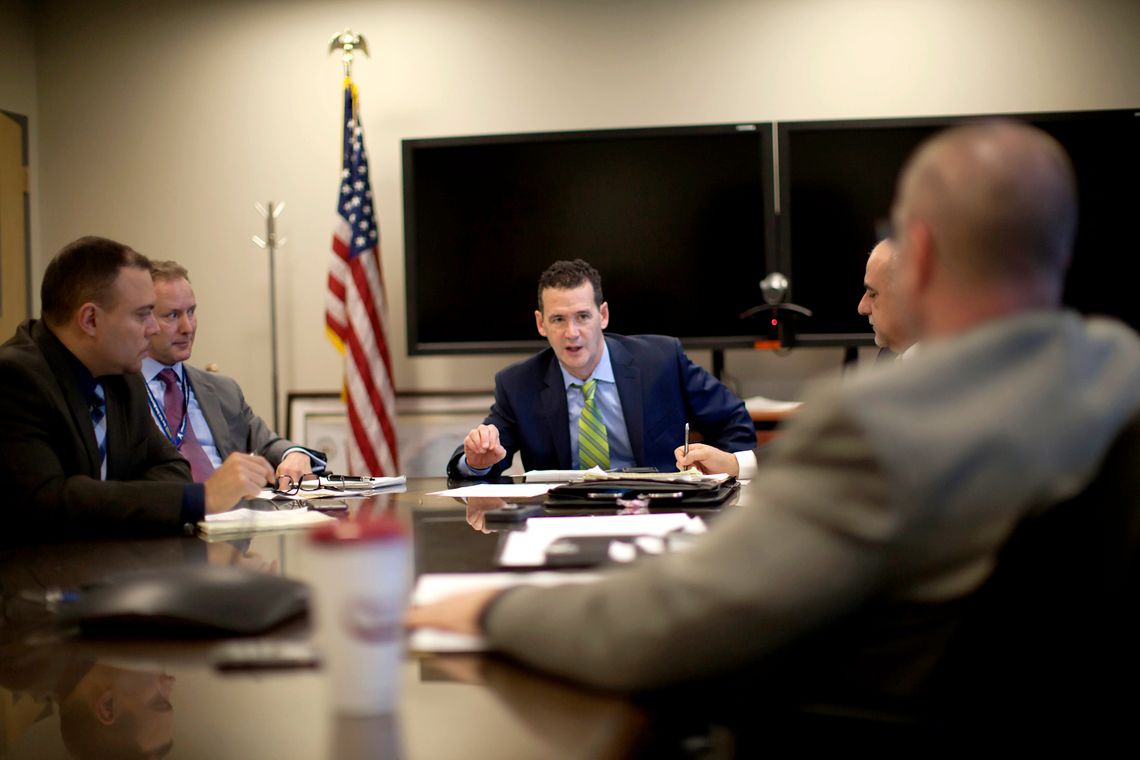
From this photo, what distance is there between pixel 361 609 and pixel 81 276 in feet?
6.59

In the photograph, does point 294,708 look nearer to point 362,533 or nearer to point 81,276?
point 362,533

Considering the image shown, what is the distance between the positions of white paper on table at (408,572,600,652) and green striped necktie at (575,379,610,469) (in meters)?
2.05

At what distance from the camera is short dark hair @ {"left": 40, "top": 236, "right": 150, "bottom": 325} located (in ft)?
7.87

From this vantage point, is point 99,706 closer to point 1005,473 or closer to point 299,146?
point 1005,473

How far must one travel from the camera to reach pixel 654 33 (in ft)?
17.3

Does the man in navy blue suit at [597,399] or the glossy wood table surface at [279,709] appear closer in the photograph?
the glossy wood table surface at [279,709]

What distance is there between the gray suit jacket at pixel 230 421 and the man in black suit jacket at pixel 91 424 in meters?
1.08

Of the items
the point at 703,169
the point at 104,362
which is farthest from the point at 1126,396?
the point at 703,169

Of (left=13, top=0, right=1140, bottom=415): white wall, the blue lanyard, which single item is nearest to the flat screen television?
(left=13, top=0, right=1140, bottom=415): white wall

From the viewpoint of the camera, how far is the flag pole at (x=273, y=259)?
17.6 feet

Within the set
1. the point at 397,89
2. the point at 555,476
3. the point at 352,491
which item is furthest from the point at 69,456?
the point at 397,89

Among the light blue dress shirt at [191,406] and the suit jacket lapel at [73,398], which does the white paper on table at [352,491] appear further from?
the light blue dress shirt at [191,406]

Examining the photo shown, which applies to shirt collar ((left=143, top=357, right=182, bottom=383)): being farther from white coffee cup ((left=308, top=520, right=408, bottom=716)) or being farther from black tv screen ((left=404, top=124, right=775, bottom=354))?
white coffee cup ((left=308, top=520, right=408, bottom=716))

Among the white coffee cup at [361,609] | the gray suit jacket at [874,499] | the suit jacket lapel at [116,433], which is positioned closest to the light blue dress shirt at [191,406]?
the suit jacket lapel at [116,433]
